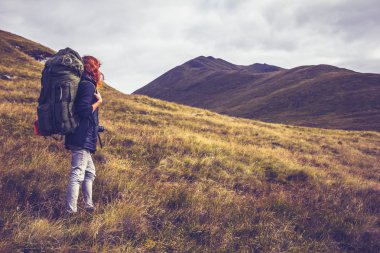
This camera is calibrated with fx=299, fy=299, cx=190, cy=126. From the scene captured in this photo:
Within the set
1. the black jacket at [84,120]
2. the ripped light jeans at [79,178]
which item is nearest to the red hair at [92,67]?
the black jacket at [84,120]

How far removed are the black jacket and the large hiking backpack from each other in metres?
0.10

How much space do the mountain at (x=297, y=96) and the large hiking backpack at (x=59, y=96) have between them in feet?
168

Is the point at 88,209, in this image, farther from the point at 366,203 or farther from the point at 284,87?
the point at 284,87

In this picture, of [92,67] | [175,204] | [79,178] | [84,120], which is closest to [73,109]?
[84,120]

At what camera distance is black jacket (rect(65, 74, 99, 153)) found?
14.5 ft

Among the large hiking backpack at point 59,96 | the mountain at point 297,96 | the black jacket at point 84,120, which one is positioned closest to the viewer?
the large hiking backpack at point 59,96

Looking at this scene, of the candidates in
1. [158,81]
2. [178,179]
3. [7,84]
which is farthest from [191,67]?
[178,179]

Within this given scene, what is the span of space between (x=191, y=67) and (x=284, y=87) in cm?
7618

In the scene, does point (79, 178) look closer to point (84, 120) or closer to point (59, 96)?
point (84, 120)

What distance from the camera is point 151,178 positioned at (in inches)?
253

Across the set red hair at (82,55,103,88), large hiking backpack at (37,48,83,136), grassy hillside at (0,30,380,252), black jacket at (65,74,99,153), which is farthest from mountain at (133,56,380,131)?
large hiking backpack at (37,48,83,136)

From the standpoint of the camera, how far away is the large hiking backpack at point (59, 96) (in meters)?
4.12

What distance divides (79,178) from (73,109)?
102cm

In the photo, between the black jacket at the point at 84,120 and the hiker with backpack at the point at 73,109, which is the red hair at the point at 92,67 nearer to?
the hiker with backpack at the point at 73,109
